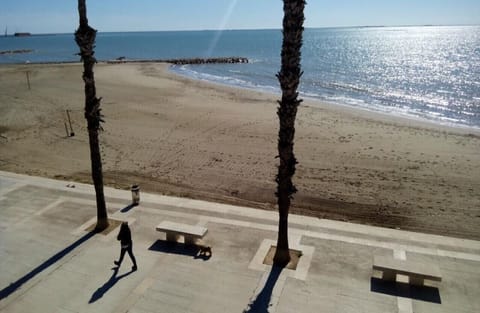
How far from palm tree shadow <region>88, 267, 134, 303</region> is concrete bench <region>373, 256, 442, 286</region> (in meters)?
5.58

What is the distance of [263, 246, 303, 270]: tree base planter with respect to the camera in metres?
9.61

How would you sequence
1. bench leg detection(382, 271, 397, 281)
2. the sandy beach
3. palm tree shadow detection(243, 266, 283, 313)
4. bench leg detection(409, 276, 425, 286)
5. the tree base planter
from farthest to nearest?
the sandy beach → the tree base planter → bench leg detection(382, 271, 397, 281) → bench leg detection(409, 276, 425, 286) → palm tree shadow detection(243, 266, 283, 313)

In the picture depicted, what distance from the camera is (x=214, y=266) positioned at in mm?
9594

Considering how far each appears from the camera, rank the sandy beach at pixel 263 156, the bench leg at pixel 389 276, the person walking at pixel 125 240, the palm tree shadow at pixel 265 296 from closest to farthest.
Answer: the palm tree shadow at pixel 265 296, the bench leg at pixel 389 276, the person walking at pixel 125 240, the sandy beach at pixel 263 156

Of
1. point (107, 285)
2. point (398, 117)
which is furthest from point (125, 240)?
point (398, 117)

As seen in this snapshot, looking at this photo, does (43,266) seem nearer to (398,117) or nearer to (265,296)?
(265,296)

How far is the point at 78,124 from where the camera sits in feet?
85.1

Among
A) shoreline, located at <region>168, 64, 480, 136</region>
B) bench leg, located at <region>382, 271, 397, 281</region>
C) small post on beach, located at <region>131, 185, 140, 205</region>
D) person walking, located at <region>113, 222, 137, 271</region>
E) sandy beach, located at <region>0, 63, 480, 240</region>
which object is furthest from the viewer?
shoreline, located at <region>168, 64, 480, 136</region>

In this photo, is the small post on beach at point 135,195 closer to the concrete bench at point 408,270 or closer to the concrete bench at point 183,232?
the concrete bench at point 183,232

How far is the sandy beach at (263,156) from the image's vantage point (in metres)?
14.6

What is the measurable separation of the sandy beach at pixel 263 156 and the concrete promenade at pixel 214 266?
250 cm

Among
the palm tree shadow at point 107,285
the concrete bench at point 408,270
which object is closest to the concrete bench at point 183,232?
the palm tree shadow at point 107,285

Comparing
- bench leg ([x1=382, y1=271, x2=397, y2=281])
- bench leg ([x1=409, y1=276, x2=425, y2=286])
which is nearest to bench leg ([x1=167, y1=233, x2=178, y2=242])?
bench leg ([x1=382, y1=271, x2=397, y2=281])

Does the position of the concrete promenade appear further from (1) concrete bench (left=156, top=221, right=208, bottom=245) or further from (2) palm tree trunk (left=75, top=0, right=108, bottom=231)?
(2) palm tree trunk (left=75, top=0, right=108, bottom=231)
